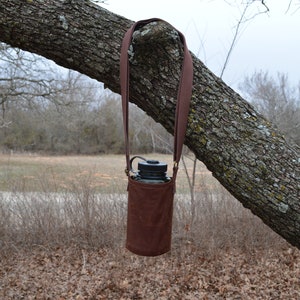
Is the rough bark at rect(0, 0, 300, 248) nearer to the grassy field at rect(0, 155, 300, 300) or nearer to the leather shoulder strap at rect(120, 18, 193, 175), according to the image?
the leather shoulder strap at rect(120, 18, 193, 175)

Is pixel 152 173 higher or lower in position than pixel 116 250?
higher

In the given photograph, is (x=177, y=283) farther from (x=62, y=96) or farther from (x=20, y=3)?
(x=62, y=96)

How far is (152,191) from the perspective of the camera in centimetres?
164

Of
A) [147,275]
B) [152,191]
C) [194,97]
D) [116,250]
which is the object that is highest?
[194,97]

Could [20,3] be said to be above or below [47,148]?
above

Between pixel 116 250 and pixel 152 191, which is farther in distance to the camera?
pixel 116 250

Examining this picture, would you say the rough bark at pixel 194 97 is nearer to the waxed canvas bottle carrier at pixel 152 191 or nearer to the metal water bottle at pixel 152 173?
the waxed canvas bottle carrier at pixel 152 191

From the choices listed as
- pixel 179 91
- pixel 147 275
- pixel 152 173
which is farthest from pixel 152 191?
pixel 147 275

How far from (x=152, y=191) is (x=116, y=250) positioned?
16.2ft

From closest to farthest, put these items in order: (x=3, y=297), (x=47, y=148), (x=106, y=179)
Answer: (x=3, y=297) < (x=106, y=179) < (x=47, y=148)

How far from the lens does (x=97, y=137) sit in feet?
90.3

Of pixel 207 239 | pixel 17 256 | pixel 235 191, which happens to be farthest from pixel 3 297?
pixel 235 191

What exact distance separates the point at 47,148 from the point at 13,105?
9105mm

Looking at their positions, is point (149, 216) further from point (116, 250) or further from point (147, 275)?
point (116, 250)
